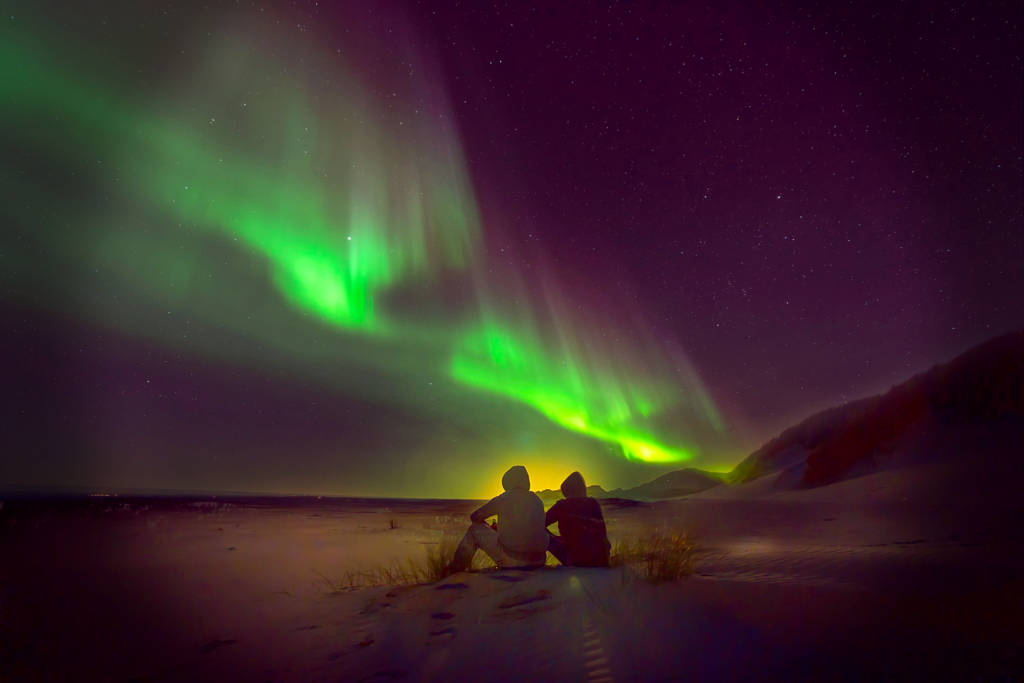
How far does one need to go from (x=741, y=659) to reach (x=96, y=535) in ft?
67.8

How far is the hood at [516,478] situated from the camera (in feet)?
20.7

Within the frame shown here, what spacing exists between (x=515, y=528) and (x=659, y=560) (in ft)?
5.90

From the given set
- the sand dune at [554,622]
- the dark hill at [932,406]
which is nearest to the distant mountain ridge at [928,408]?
the dark hill at [932,406]

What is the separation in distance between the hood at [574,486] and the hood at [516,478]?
0.62m

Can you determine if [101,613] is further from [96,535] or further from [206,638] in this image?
[96,535]

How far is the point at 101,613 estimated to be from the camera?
7.04 metres

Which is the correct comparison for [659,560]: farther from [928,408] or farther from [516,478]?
[928,408]

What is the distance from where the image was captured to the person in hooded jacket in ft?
20.1

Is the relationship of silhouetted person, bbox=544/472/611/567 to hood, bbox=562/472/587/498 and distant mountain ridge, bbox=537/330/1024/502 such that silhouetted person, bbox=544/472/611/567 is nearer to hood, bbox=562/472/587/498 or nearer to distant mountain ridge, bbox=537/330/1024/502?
hood, bbox=562/472/587/498

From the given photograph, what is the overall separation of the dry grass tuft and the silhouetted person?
0.41m

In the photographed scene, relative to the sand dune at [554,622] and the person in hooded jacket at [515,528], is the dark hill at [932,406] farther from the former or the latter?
the person in hooded jacket at [515,528]

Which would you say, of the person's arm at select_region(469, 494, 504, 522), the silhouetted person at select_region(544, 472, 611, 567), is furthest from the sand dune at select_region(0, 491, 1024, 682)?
the person's arm at select_region(469, 494, 504, 522)

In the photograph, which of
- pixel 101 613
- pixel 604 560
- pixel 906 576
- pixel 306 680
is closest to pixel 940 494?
pixel 906 576

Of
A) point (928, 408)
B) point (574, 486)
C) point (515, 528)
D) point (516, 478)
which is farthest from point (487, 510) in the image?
point (928, 408)
